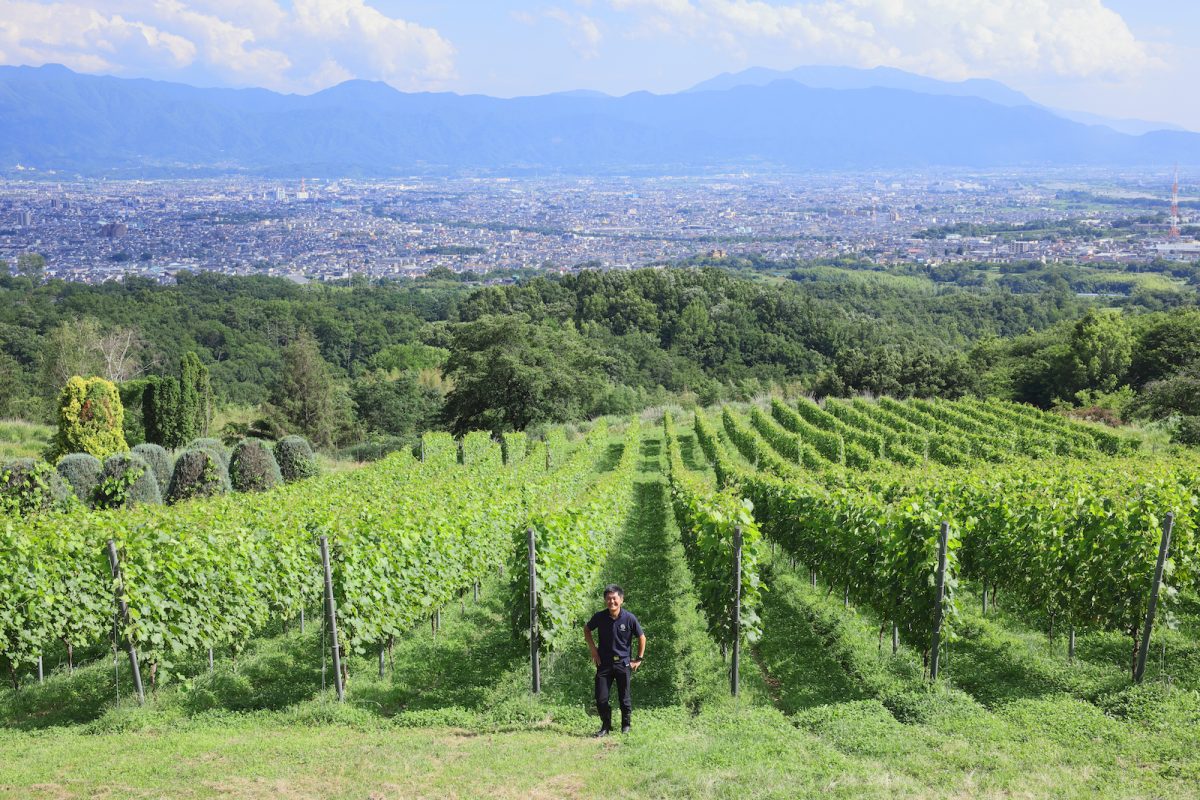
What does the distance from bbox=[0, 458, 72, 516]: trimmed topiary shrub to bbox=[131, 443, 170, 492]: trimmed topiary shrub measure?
113 inches

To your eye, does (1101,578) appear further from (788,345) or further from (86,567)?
(788,345)

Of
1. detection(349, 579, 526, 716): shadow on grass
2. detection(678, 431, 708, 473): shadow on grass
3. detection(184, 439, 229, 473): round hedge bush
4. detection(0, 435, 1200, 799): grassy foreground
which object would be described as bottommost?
detection(678, 431, 708, 473): shadow on grass

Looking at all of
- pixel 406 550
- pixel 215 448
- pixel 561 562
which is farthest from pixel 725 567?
pixel 215 448

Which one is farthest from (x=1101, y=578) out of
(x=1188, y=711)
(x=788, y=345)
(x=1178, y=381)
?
(x=788, y=345)

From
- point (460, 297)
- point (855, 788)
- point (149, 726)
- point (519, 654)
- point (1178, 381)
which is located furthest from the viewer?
point (460, 297)

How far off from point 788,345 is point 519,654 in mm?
58150

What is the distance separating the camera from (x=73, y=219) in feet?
564

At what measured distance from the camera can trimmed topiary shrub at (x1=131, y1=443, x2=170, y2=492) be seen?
23.1m

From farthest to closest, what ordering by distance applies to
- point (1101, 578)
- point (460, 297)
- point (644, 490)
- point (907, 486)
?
point (460, 297), point (644, 490), point (907, 486), point (1101, 578)

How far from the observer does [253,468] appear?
76.5 ft

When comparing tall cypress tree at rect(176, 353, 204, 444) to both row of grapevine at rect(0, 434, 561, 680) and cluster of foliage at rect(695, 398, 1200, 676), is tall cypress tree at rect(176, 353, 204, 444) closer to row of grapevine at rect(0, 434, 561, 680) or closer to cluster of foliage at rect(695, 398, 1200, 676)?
row of grapevine at rect(0, 434, 561, 680)

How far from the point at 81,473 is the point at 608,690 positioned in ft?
60.8

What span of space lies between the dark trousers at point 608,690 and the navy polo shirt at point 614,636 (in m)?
0.06

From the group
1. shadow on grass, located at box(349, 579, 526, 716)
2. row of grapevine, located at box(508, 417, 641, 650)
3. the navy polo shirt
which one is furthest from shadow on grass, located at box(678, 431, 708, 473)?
the navy polo shirt
